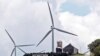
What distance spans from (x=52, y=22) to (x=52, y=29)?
4.48 metres

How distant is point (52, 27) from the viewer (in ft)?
629

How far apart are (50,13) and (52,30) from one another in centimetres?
918

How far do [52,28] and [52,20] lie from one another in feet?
11.9

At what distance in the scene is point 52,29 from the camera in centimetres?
19438

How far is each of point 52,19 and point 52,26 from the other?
155 inches

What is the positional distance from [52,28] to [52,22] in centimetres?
277

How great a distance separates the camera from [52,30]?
643ft

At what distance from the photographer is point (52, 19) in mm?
189500

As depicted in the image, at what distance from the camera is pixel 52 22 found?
191125 mm

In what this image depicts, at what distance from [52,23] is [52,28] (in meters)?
2.24

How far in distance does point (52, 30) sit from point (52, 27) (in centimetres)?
470

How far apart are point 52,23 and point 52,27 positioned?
6.30ft

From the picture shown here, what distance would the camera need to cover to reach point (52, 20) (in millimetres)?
191125

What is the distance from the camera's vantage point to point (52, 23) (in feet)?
631
